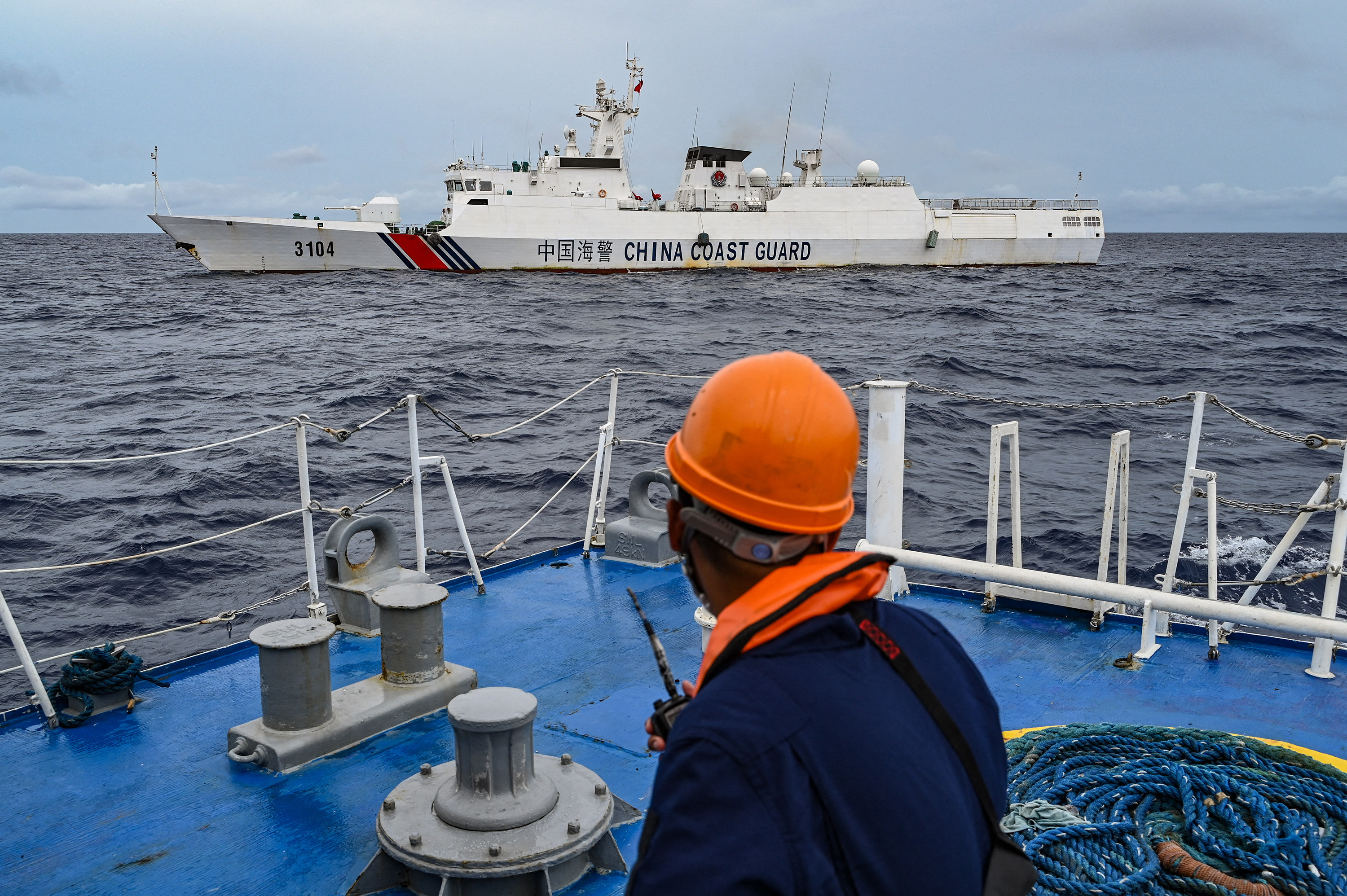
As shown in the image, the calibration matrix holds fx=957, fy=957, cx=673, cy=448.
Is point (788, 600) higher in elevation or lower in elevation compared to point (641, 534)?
higher

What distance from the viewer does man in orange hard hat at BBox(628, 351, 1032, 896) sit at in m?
0.96

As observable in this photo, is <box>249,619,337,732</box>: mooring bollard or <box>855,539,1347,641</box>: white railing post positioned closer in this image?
<box>855,539,1347,641</box>: white railing post

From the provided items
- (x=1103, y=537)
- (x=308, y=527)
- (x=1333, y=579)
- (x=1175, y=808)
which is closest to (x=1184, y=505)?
(x=1103, y=537)

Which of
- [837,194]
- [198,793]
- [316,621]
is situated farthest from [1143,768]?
[837,194]

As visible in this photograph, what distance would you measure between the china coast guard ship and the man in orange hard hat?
128ft

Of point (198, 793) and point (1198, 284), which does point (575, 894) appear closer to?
point (198, 793)

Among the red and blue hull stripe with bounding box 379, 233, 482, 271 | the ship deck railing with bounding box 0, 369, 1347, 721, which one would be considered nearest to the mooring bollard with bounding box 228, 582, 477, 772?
the ship deck railing with bounding box 0, 369, 1347, 721

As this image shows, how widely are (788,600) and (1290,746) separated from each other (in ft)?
11.4

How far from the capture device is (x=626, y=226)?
40.9 m

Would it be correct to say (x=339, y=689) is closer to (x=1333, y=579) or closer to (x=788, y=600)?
(x=788, y=600)

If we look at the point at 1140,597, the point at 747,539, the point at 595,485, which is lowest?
the point at 595,485

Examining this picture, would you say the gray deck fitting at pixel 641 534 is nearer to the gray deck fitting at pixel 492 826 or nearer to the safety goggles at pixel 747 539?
the gray deck fitting at pixel 492 826

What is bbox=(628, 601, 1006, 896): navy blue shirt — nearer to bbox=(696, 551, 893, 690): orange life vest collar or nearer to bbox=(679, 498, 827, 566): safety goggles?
bbox=(696, 551, 893, 690): orange life vest collar

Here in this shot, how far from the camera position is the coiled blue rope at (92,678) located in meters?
3.88
